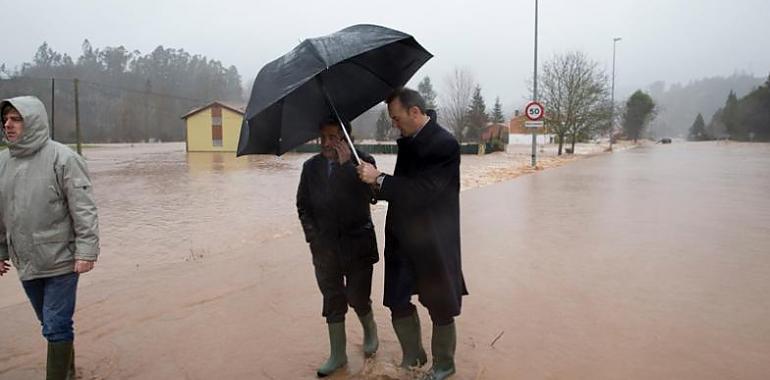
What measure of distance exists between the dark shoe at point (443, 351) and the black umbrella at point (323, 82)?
4.22 ft

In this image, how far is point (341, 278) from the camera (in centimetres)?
341

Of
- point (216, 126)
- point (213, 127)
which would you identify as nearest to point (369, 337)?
point (216, 126)

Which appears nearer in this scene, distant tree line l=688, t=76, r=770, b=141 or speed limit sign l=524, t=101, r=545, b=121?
speed limit sign l=524, t=101, r=545, b=121

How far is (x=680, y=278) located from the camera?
5.54 meters

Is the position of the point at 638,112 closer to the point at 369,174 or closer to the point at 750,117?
the point at 750,117

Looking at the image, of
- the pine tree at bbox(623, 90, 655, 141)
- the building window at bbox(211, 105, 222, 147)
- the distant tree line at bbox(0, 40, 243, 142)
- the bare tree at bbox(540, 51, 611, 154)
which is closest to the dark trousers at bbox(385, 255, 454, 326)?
the bare tree at bbox(540, 51, 611, 154)

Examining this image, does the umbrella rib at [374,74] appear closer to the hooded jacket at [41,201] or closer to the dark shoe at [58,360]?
the hooded jacket at [41,201]

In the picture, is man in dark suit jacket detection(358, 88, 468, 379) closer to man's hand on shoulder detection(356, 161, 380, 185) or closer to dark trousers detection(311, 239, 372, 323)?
man's hand on shoulder detection(356, 161, 380, 185)

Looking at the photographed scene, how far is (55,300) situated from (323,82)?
2009mm

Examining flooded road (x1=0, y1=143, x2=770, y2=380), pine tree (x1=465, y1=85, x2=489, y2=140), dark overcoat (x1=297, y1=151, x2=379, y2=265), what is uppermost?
pine tree (x1=465, y1=85, x2=489, y2=140)

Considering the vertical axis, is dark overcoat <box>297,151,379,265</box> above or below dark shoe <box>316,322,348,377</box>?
above

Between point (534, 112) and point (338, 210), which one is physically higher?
point (534, 112)

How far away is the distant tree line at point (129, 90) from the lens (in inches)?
3206

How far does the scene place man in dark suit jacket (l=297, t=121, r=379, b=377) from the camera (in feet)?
10.6
